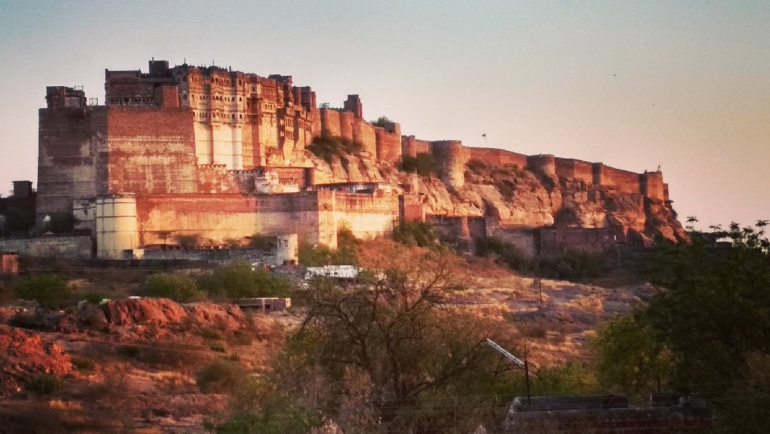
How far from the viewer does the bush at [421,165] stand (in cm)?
6216

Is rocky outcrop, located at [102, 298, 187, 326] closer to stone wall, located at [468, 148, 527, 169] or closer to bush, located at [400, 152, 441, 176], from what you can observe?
bush, located at [400, 152, 441, 176]

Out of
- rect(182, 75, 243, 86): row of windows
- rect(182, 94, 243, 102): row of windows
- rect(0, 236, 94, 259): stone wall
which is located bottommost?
rect(0, 236, 94, 259): stone wall

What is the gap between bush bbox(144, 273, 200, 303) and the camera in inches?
1340

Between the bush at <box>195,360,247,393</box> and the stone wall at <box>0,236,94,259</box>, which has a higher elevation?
the stone wall at <box>0,236,94,259</box>

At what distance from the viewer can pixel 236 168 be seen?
48.0m

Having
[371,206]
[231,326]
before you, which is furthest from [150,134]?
[231,326]

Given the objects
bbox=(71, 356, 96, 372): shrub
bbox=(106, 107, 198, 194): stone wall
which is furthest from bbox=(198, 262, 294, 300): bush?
bbox=(71, 356, 96, 372): shrub

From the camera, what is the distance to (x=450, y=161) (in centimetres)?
6469

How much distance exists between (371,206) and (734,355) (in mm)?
32976

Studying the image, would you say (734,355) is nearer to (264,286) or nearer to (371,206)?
(264,286)

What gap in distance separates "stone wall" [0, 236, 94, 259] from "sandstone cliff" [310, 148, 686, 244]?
15875 millimetres

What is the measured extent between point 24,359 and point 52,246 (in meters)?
19.2

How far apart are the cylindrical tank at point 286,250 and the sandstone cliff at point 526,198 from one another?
12.9 meters

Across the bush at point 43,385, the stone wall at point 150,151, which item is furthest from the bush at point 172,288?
the bush at point 43,385
